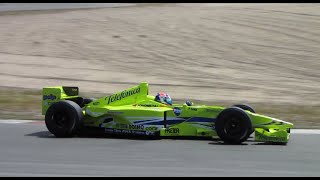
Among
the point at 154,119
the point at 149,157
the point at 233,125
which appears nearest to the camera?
the point at 149,157

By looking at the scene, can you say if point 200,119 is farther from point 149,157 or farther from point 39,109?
point 39,109

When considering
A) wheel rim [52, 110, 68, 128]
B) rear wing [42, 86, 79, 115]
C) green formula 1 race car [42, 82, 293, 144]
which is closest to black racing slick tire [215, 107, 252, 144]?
green formula 1 race car [42, 82, 293, 144]

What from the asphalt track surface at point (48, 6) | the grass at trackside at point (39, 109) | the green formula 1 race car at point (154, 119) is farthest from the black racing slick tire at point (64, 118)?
the asphalt track surface at point (48, 6)

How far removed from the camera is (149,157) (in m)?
9.51

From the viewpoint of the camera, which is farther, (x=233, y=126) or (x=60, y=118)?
(x=60, y=118)

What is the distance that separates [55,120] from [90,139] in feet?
2.49

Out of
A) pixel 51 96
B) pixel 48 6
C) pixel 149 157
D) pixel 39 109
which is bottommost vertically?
pixel 149 157

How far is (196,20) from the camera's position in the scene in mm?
29906

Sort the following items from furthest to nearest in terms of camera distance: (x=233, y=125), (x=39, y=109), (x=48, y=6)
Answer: (x=48, y=6), (x=39, y=109), (x=233, y=125)

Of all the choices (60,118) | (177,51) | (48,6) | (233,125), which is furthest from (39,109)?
(48,6)

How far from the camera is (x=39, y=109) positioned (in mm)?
15477

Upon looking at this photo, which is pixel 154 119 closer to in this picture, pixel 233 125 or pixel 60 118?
pixel 233 125

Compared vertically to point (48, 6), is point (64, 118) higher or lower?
lower

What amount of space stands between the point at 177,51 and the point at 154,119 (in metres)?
14.0
